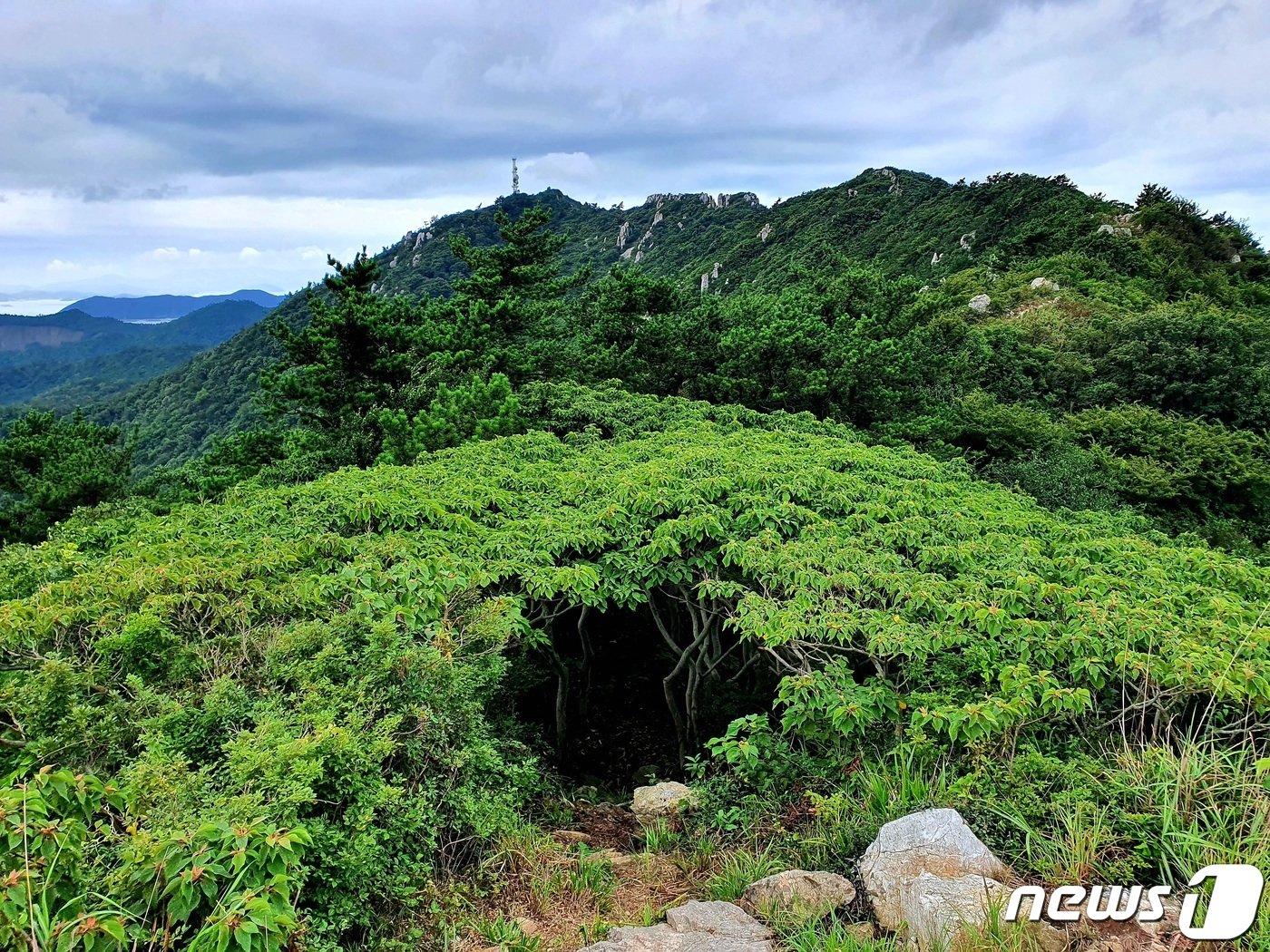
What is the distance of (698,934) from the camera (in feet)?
11.9

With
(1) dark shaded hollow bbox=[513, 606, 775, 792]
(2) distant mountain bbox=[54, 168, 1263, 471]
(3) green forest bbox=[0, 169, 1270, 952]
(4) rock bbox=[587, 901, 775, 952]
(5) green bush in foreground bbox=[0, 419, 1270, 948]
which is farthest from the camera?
(2) distant mountain bbox=[54, 168, 1263, 471]

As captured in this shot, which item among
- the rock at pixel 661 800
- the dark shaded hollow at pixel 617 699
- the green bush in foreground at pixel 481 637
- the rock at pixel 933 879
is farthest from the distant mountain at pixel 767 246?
the rock at pixel 933 879

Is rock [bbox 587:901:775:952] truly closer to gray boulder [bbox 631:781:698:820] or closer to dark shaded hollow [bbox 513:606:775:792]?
gray boulder [bbox 631:781:698:820]

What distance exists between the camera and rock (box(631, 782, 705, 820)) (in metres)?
5.31

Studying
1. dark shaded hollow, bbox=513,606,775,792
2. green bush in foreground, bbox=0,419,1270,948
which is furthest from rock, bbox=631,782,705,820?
dark shaded hollow, bbox=513,606,775,792

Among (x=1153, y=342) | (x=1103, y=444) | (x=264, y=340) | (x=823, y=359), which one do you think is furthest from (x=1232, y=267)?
(x=264, y=340)

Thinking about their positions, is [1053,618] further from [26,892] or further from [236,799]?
[26,892]

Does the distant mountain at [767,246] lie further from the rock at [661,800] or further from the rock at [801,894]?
the rock at [801,894]

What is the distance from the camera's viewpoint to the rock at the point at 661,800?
531 cm

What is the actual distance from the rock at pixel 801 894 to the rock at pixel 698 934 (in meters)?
0.12

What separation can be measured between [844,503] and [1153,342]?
2378 cm

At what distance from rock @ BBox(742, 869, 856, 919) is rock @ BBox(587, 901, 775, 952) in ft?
0.40

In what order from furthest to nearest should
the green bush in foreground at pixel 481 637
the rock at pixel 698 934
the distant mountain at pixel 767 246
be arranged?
the distant mountain at pixel 767 246 < the green bush in foreground at pixel 481 637 < the rock at pixel 698 934

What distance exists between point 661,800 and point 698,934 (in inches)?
78.9
